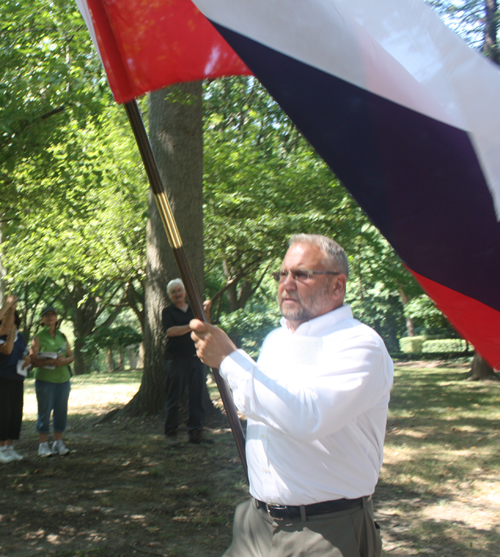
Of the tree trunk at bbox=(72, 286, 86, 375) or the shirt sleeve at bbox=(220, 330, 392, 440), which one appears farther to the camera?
the tree trunk at bbox=(72, 286, 86, 375)

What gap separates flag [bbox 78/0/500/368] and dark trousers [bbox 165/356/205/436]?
18.4 feet

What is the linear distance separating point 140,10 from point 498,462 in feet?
21.3

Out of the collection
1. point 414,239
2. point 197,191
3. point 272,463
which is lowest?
point 272,463

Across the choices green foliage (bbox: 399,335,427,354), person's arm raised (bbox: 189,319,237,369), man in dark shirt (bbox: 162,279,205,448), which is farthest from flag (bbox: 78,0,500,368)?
green foliage (bbox: 399,335,427,354)

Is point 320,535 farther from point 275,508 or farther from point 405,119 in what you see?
point 405,119

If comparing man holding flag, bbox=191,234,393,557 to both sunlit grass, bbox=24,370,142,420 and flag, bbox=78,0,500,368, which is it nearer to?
flag, bbox=78,0,500,368

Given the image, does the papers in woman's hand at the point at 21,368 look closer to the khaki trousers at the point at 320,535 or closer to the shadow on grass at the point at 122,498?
the shadow on grass at the point at 122,498

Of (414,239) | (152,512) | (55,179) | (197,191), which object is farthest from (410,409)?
(414,239)

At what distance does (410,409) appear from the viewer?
10.8 metres

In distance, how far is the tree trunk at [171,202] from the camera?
905 centimetres

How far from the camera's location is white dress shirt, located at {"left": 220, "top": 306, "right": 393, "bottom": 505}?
196 cm

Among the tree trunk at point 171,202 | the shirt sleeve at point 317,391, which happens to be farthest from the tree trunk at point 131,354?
the shirt sleeve at point 317,391

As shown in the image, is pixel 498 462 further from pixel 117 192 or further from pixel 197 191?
pixel 117 192

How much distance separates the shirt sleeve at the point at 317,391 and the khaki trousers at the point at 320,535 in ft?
1.39
